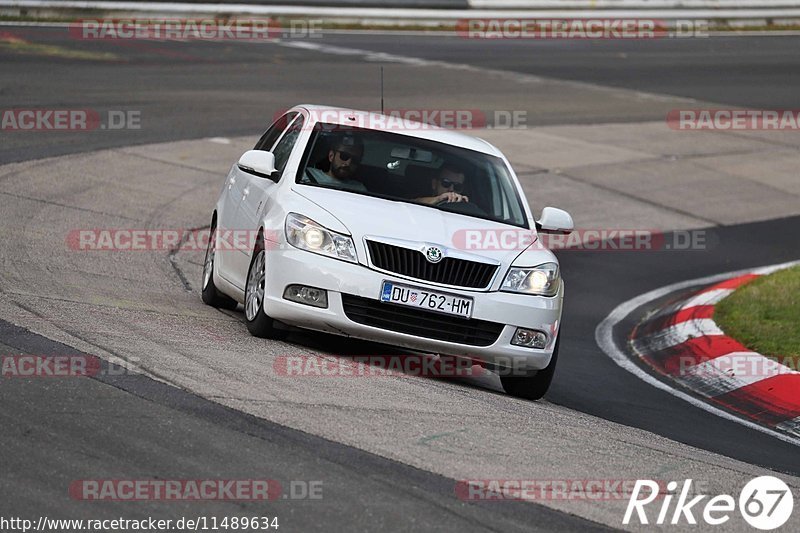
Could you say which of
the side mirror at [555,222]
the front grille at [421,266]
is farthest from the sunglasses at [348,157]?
the side mirror at [555,222]

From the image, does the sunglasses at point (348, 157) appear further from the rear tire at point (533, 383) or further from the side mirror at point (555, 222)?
the rear tire at point (533, 383)

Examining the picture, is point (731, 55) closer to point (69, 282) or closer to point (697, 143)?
point (697, 143)

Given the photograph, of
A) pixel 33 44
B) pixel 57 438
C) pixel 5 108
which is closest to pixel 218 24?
pixel 33 44

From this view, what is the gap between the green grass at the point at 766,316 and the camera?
10.9 m

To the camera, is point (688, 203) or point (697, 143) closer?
point (688, 203)

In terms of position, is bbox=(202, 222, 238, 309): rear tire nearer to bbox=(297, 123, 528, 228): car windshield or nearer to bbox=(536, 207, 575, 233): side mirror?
bbox=(297, 123, 528, 228): car windshield

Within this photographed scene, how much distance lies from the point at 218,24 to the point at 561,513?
936 inches

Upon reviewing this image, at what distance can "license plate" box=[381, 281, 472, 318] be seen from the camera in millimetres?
8156

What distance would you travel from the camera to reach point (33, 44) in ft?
78.6

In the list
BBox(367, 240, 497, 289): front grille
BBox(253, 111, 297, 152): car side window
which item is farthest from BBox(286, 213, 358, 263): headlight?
BBox(253, 111, 297, 152): car side window

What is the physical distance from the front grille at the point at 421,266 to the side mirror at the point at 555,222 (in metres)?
1.26

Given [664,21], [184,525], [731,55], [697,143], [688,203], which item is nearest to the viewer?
[184,525]

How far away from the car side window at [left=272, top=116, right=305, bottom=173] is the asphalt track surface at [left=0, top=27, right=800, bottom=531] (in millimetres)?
1378

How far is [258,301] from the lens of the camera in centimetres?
868
